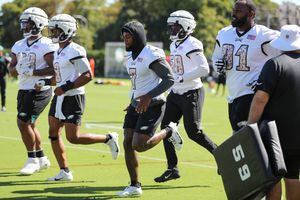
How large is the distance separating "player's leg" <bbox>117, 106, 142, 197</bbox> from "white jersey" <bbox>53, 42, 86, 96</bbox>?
1.16 m

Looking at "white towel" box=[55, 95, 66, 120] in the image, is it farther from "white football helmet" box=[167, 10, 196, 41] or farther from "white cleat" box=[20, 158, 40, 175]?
"white football helmet" box=[167, 10, 196, 41]

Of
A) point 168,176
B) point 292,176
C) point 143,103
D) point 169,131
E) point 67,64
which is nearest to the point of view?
point 292,176

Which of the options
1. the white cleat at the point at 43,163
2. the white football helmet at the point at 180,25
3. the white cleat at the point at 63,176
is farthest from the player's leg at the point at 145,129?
the white cleat at the point at 43,163

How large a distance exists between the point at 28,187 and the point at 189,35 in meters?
3.21

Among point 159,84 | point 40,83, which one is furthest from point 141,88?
point 40,83

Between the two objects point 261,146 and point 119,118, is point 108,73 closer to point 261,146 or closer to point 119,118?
point 119,118

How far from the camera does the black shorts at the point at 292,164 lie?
7.73 metres

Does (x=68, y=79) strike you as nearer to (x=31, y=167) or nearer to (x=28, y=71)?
(x=28, y=71)

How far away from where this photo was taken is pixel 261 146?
23.9ft

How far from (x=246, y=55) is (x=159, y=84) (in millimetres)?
1125

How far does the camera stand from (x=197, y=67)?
37.3 ft

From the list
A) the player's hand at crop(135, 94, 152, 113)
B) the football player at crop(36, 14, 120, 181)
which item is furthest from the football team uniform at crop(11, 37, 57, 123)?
the player's hand at crop(135, 94, 152, 113)

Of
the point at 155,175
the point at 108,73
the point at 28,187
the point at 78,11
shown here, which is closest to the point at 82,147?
the point at 155,175

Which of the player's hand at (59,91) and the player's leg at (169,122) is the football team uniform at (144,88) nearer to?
the player's hand at (59,91)
